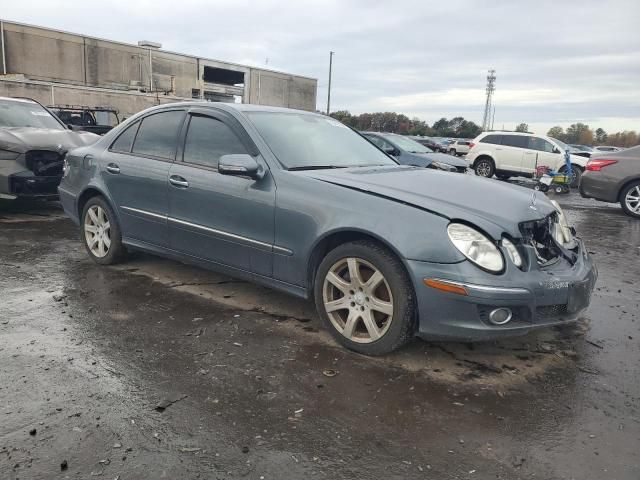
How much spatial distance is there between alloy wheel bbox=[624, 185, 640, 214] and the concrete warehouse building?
30193mm

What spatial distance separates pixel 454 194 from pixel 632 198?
8.49 meters

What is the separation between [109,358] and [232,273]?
115 cm

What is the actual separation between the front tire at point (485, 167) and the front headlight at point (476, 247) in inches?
627

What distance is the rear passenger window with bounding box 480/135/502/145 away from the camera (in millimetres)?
18281

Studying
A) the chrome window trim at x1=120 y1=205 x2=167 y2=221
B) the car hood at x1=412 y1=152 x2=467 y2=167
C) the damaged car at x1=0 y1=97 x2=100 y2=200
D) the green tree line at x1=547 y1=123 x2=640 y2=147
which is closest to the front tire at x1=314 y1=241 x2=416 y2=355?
the chrome window trim at x1=120 y1=205 x2=167 y2=221

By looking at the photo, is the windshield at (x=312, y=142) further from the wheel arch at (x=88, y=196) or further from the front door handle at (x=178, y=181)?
the wheel arch at (x=88, y=196)

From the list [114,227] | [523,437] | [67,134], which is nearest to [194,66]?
[67,134]

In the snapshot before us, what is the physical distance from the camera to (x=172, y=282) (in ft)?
16.1

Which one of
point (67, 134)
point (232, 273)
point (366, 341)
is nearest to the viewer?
point (366, 341)

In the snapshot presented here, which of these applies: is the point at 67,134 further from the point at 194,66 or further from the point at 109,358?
the point at 194,66

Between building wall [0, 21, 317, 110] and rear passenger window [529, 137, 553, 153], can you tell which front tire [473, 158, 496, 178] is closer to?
rear passenger window [529, 137, 553, 153]

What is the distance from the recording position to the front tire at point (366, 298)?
3273 mm

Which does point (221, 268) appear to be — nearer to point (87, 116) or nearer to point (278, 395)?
point (278, 395)

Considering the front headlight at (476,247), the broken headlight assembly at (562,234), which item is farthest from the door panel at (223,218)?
the broken headlight assembly at (562,234)
